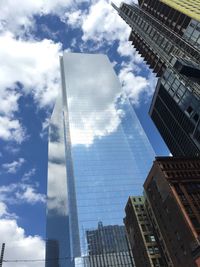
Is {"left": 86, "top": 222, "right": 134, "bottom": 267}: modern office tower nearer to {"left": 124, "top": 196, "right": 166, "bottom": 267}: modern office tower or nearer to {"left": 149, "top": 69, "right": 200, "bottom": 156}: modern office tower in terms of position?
{"left": 124, "top": 196, "right": 166, "bottom": 267}: modern office tower

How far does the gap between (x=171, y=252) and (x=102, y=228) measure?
10116 cm

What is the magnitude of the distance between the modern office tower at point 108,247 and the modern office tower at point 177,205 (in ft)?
246

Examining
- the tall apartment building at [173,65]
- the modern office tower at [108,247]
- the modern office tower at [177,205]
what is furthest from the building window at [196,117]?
the modern office tower at [108,247]

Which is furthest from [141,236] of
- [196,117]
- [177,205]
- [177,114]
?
[177,114]

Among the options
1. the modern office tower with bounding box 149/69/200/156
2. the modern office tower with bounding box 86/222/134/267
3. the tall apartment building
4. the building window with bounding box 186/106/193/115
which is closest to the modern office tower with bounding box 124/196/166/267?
the modern office tower with bounding box 149/69/200/156

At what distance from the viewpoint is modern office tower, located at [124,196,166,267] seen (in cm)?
11350

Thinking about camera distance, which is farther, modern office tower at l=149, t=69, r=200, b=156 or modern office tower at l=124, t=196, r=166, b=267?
modern office tower at l=149, t=69, r=200, b=156

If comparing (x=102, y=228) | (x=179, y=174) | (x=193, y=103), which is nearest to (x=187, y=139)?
(x=193, y=103)

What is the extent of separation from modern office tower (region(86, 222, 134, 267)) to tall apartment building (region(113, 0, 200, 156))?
68.3 metres

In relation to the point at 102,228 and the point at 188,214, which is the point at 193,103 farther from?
the point at 102,228

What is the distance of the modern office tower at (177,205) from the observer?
274 ft

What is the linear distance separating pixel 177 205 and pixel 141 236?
36132mm

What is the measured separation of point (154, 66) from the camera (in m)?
156

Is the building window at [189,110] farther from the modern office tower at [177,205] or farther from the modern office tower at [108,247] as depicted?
the modern office tower at [108,247]
